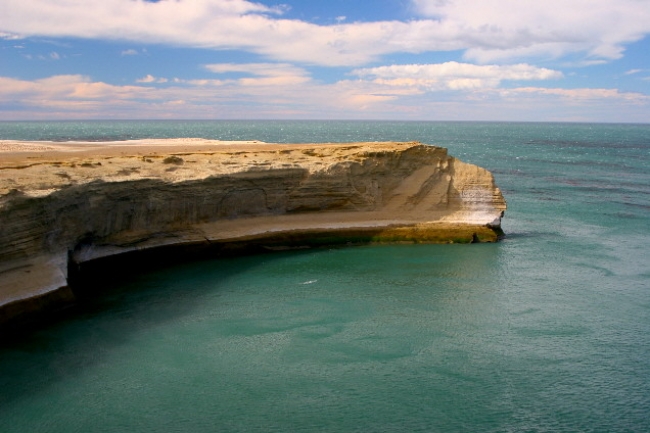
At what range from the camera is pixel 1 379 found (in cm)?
1501

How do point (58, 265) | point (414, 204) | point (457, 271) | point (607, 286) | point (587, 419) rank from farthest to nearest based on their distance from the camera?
point (414, 204), point (457, 271), point (607, 286), point (58, 265), point (587, 419)

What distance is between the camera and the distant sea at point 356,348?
1319 centimetres

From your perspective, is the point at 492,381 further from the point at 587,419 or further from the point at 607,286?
the point at 607,286

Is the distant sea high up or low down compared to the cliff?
down

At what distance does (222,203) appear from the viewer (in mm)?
26188

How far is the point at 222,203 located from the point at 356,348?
12092mm

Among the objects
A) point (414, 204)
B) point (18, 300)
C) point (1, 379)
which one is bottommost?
point (1, 379)

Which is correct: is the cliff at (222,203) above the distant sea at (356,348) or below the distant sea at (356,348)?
above

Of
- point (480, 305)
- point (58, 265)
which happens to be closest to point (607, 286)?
point (480, 305)

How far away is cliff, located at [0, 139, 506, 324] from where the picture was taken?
18.8 m

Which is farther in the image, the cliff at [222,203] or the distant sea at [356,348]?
the cliff at [222,203]

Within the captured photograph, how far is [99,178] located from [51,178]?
80.6 inches

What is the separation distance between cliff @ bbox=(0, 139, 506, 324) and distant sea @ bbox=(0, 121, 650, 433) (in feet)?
4.32

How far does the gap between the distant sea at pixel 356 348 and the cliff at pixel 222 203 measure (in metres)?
1.32
